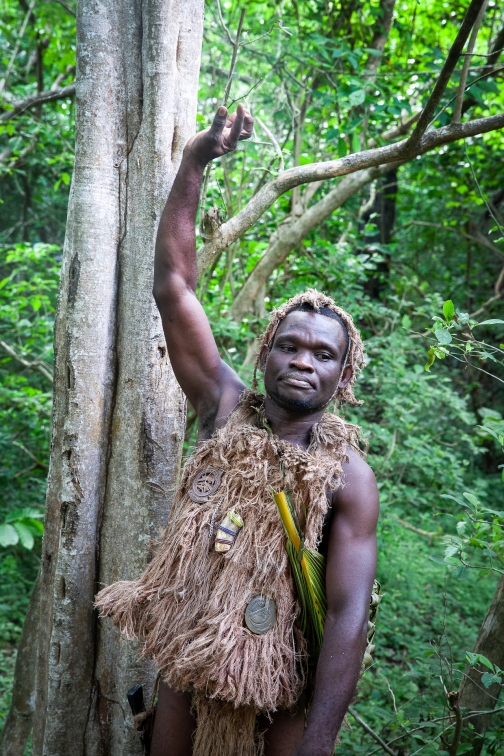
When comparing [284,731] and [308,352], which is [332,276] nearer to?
[308,352]

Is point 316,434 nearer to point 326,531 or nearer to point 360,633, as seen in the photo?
point 326,531

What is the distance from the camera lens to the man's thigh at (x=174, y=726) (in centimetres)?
218

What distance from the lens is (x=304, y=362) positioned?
2.13m

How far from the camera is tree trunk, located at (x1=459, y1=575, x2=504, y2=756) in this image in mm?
2898

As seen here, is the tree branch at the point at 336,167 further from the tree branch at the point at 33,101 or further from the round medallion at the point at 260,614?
the tree branch at the point at 33,101

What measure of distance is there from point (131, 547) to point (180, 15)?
6.85 ft

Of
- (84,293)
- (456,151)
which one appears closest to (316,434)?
(84,293)

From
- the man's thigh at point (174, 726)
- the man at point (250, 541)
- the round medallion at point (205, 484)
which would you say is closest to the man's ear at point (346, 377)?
the man at point (250, 541)

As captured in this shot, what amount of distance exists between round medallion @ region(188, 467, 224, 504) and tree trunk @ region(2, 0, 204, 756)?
0.47m

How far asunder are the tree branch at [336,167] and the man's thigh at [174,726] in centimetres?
161

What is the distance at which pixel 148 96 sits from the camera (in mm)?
2605

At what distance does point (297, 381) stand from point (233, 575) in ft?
2.08

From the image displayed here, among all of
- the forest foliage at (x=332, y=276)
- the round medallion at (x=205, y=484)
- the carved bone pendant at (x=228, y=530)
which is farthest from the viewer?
the forest foliage at (x=332, y=276)

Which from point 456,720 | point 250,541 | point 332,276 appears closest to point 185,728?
point 250,541
